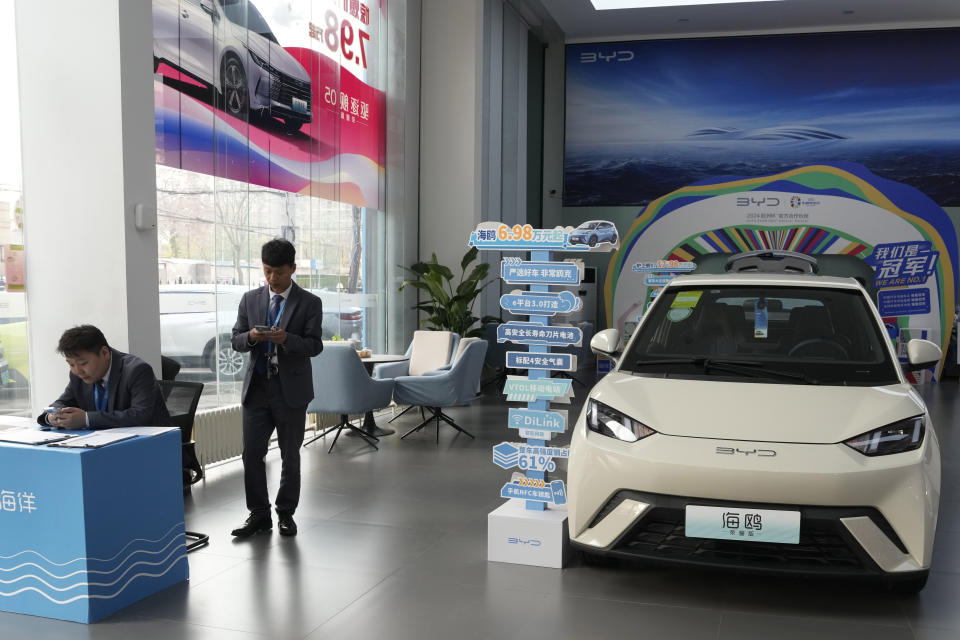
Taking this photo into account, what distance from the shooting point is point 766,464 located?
3014mm

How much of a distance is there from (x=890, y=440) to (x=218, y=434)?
4.44 m

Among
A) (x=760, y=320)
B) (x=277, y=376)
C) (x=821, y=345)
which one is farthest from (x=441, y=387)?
(x=821, y=345)

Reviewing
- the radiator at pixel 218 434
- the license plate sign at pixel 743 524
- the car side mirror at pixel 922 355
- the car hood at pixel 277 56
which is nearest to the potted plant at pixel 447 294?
the car hood at pixel 277 56

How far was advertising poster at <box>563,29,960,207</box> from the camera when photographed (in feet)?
39.5

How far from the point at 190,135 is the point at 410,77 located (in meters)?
4.46

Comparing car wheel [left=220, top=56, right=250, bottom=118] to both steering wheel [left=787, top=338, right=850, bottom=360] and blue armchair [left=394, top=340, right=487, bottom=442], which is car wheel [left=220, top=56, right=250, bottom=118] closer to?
blue armchair [left=394, top=340, right=487, bottom=442]

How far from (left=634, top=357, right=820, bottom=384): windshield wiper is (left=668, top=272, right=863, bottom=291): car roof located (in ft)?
1.55

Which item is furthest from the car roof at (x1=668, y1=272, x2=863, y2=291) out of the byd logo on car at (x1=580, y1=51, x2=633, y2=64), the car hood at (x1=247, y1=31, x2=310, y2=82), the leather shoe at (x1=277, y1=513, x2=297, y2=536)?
the byd logo on car at (x1=580, y1=51, x2=633, y2=64)

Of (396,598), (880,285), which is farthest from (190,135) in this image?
(880,285)

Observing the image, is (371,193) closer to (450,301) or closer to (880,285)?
(450,301)

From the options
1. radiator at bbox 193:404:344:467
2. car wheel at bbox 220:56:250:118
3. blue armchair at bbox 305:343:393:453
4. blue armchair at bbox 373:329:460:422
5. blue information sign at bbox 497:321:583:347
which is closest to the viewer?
blue information sign at bbox 497:321:583:347

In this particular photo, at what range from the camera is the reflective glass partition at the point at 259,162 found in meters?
5.75

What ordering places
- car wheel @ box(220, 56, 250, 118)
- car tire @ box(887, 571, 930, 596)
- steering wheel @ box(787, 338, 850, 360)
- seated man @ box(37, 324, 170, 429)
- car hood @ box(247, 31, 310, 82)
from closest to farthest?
1. car tire @ box(887, 571, 930, 596)
2. seated man @ box(37, 324, 170, 429)
3. steering wheel @ box(787, 338, 850, 360)
4. car wheel @ box(220, 56, 250, 118)
5. car hood @ box(247, 31, 310, 82)

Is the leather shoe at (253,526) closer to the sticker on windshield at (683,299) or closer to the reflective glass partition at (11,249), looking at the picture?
the reflective glass partition at (11,249)
